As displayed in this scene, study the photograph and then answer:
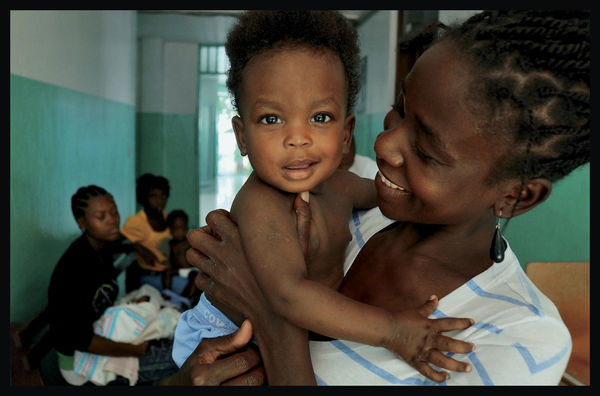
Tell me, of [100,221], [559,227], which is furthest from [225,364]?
[559,227]

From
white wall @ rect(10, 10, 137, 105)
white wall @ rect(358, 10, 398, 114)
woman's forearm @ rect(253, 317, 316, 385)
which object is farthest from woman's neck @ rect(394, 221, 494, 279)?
white wall @ rect(358, 10, 398, 114)

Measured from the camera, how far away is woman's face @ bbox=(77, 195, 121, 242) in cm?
348

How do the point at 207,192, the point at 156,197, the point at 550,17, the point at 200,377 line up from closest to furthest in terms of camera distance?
1. the point at 550,17
2. the point at 200,377
3. the point at 156,197
4. the point at 207,192

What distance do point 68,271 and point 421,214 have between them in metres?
2.51

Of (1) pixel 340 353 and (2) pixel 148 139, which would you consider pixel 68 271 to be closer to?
(1) pixel 340 353

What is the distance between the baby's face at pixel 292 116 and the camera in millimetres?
1187

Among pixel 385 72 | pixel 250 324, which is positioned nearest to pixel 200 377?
pixel 250 324

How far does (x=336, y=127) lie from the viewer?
1.25m

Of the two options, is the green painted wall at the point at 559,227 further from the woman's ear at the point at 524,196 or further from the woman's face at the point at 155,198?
the woman's face at the point at 155,198

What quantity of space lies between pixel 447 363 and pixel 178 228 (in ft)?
15.1

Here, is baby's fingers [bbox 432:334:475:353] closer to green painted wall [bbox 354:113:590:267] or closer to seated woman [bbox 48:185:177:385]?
seated woman [bbox 48:185:177:385]

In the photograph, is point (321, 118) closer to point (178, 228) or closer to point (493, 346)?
point (493, 346)

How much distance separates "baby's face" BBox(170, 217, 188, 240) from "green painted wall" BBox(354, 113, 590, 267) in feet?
10.5

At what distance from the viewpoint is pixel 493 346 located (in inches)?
37.3
